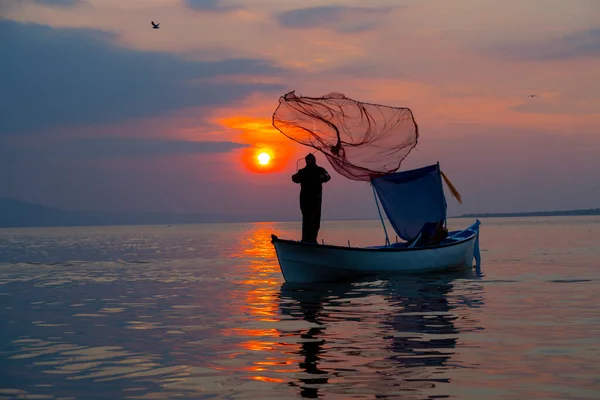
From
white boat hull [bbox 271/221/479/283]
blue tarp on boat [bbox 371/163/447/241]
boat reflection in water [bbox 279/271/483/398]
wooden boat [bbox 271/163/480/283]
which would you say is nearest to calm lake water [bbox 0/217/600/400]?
boat reflection in water [bbox 279/271/483/398]

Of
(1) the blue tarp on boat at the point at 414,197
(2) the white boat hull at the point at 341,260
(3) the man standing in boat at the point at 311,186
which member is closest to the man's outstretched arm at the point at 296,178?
(3) the man standing in boat at the point at 311,186

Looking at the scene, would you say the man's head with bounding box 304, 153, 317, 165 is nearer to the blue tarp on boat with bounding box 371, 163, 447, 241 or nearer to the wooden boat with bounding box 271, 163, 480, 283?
the wooden boat with bounding box 271, 163, 480, 283

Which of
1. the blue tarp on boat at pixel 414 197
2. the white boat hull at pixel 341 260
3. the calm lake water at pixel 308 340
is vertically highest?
the blue tarp on boat at pixel 414 197

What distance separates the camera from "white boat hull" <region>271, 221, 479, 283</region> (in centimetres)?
2544

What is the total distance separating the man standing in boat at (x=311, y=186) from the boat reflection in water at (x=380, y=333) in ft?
7.70

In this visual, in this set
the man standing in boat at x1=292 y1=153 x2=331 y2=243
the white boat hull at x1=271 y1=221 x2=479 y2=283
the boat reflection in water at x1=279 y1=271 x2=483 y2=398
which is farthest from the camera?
the white boat hull at x1=271 y1=221 x2=479 y2=283

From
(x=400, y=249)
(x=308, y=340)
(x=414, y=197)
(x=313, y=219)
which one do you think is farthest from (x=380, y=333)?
(x=414, y=197)

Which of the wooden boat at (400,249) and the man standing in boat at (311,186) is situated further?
the wooden boat at (400,249)

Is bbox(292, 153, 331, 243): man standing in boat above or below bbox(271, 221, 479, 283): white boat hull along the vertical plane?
above

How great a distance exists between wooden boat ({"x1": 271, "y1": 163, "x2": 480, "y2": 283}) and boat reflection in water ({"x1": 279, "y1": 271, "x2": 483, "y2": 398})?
0.56 meters

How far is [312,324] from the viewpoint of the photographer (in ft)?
56.4

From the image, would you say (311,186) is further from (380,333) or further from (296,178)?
(380,333)

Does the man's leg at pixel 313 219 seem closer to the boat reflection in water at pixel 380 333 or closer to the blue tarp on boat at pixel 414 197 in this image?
the boat reflection in water at pixel 380 333

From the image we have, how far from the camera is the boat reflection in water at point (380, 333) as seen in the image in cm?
1090
